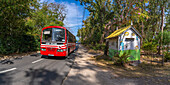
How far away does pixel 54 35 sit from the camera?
8.32m

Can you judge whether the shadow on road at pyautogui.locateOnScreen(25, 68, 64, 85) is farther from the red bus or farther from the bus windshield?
the bus windshield

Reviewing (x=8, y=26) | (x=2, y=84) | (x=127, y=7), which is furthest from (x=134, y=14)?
(x=8, y=26)

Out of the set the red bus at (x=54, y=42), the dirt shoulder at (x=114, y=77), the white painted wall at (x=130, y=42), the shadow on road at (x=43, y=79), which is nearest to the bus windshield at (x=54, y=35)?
the red bus at (x=54, y=42)

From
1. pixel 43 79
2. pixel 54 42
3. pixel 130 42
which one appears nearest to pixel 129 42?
pixel 130 42

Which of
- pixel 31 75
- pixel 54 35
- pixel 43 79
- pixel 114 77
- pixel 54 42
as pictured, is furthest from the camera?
pixel 54 35

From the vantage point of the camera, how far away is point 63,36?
331 inches

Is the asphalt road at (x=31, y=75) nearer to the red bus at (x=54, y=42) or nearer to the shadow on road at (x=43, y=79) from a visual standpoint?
the shadow on road at (x=43, y=79)

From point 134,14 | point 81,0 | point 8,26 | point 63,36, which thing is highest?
point 81,0

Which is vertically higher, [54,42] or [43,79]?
[54,42]

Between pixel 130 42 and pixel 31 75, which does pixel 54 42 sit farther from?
pixel 130 42

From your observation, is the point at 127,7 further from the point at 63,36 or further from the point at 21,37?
the point at 21,37

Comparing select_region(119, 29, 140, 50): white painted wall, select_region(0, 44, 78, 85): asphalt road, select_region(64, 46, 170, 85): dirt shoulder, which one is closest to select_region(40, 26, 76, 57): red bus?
select_region(0, 44, 78, 85): asphalt road

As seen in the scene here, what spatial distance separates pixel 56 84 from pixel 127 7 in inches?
419

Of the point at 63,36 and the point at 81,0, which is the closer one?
the point at 63,36
